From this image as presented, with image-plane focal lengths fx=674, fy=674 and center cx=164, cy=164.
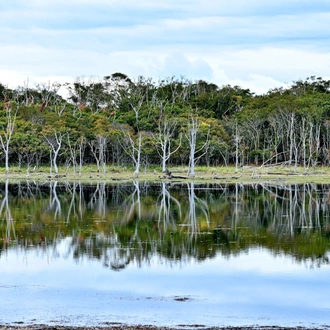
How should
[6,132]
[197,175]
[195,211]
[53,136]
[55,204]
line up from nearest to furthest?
[195,211] < [55,204] < [197,175] < [53,136] < [6,132]

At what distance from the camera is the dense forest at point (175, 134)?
88188mm

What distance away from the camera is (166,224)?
33812mm

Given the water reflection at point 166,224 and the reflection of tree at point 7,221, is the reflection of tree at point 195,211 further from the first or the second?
the reflection of tree at point 7,221

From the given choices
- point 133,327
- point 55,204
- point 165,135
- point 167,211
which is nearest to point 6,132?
point 165,135

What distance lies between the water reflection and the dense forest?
96.6 feet

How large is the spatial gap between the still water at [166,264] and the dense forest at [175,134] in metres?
39.5

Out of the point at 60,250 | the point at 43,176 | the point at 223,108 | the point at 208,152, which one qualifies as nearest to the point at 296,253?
the point at 60,250

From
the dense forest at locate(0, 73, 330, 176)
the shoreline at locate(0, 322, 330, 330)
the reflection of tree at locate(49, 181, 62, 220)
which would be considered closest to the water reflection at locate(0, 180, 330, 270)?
the reflection of tree at locate(49, 181, 62, 220)

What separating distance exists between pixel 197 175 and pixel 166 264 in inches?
2352

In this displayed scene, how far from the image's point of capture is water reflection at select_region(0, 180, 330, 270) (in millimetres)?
25672

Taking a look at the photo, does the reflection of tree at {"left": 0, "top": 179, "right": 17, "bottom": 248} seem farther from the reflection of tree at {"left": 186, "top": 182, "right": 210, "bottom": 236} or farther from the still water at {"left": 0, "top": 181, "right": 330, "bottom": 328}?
the reflection of tree at {"left": 186, "top": 182, "right": 210, "bottom": 236}

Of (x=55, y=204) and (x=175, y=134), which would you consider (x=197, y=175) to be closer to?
(x=175, y=134)

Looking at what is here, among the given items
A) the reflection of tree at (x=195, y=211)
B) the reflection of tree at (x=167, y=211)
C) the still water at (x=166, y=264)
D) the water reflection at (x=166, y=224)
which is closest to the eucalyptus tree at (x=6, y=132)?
the water reflection at (x=166, y=224)

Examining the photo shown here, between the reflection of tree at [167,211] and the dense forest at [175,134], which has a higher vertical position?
the dense forest at [175,134]
